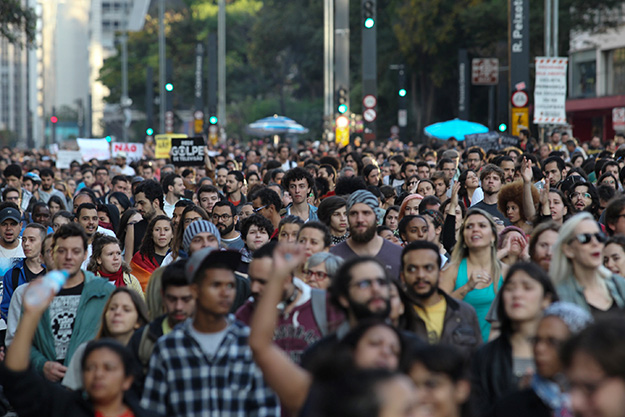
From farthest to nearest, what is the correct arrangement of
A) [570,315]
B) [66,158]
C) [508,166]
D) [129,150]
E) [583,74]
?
1. [583,74]
2. [129,150]
3. [66,158]
4. [508,166]
5. [570,315]

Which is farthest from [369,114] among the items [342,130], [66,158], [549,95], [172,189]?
[172,189]

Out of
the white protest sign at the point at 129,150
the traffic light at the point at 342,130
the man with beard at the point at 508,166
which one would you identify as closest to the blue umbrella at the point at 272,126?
the traffic light at the point at 342,130

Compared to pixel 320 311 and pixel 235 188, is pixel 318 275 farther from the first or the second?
pixel 235 188

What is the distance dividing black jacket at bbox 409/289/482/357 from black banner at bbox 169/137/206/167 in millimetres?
13271

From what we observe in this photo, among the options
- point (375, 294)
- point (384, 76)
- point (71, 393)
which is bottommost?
point (71, 393)

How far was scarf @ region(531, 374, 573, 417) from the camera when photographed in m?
4.98

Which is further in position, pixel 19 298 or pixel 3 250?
pixel 3 250

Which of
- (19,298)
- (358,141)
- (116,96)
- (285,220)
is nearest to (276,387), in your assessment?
(19,298)

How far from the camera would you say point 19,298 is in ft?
25.7

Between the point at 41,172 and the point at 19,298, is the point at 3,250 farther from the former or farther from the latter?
the point at 41,172

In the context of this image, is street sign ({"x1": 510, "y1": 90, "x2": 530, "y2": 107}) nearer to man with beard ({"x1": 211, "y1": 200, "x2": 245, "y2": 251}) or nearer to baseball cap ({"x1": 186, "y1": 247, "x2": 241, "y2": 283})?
man with beard ({"x1": 211, "y1": 200, "x2": 245, "y2": 251})

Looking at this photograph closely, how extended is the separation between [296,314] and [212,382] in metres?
0.87

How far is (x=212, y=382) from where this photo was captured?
5.62 metres

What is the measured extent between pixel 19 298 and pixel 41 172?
1162cm
